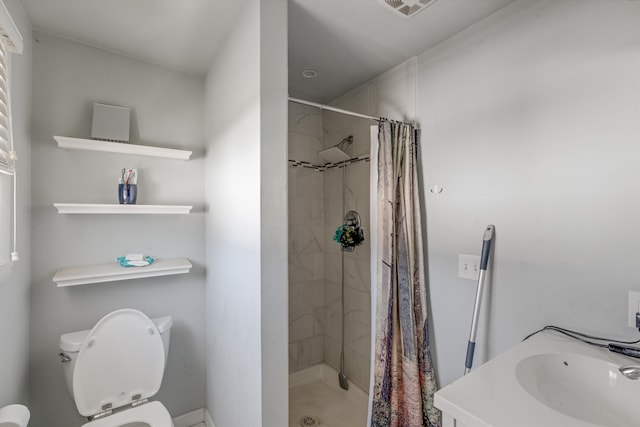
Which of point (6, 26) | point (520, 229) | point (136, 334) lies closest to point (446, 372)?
point (520, 229)

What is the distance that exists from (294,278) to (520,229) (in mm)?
1658

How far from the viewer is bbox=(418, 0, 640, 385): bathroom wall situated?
1077 mm

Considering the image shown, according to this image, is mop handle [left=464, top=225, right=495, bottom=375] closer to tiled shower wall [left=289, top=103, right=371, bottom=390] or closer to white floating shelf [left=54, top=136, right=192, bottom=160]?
tiled shower wall [left=289, top=103, right=371, bottom=390]

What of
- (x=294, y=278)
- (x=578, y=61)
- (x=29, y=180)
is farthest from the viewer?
(x=294, y=278)

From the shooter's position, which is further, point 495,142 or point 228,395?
point 228,395

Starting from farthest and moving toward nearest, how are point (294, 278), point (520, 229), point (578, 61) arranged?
point (294, 278), point (520, 229), point (578, 61)

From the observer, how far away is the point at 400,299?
1626mm

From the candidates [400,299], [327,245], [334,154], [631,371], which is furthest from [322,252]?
[631,371]

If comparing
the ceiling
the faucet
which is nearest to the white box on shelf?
the ceiling

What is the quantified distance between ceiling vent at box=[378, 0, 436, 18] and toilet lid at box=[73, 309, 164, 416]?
204 cm

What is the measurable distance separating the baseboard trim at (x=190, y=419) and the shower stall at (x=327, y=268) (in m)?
0.64

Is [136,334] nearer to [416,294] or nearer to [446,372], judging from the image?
[416,294]

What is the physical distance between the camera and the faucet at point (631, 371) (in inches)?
33.8

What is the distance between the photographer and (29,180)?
5.02ft
